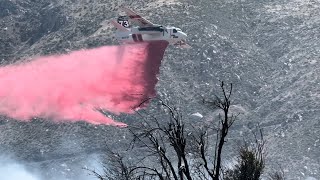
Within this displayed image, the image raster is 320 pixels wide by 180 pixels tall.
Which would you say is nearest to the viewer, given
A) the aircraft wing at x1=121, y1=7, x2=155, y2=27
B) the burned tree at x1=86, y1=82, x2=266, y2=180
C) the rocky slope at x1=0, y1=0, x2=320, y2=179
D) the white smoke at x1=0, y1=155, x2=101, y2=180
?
the burned tree at x1=86, y1=82, x2=266, y2=180

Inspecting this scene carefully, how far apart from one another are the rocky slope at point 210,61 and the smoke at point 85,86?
3.02m

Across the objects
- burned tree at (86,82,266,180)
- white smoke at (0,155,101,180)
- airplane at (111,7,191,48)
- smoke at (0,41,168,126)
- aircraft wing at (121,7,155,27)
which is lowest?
white smoke at (0,155,101,180)

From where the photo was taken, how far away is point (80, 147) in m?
64.9

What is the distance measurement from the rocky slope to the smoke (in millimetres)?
3017

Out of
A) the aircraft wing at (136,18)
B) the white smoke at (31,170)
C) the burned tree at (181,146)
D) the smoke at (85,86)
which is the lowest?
the white smoke at (31,170)

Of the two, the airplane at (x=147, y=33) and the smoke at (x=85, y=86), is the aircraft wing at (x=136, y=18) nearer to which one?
the airplane at (x=147, y=33)

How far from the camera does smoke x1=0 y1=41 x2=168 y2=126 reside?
61531mm

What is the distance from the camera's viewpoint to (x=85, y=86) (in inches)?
2446

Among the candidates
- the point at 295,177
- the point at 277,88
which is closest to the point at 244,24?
A: the point at 277,88

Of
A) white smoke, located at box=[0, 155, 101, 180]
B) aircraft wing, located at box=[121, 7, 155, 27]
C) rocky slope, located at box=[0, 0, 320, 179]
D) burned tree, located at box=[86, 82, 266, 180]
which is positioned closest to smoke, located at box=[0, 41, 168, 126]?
rocky slope, located at box=[0, 0, 320, 179]

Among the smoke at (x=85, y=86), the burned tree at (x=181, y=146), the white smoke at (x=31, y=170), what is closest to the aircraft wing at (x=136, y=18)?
the smoke at (x=85, y=86)

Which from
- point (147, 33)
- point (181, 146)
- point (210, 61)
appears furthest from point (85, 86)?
point (181, 146)

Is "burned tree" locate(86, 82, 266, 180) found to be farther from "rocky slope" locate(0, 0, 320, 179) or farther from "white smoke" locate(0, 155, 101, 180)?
"rocky slope" locate(0, 0, 320, 179)

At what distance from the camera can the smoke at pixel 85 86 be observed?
202 feet
